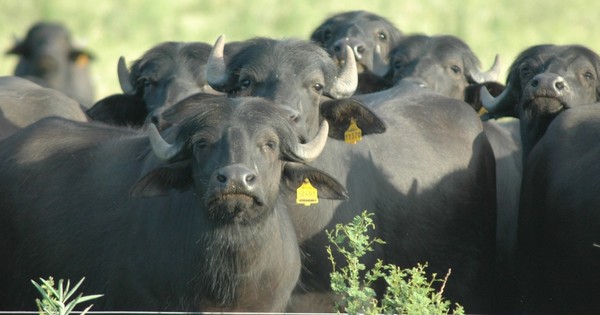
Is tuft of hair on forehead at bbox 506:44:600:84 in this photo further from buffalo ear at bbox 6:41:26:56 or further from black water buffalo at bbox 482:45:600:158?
buffalo ear at bbox 6:41:26:56

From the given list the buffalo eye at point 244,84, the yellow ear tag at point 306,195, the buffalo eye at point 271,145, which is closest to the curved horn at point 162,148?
the buffalo eye at point 271,145

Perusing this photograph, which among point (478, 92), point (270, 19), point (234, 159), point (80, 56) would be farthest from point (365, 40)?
point (270, 19)

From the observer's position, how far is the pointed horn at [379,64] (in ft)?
41.4

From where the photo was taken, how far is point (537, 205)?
993cm

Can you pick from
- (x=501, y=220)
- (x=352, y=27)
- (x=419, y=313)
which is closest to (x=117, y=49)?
(x=352, y=27)

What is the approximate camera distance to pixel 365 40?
13.1 m

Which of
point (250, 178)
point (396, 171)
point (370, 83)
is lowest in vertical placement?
point (396, 171)

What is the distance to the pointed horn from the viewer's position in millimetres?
12617

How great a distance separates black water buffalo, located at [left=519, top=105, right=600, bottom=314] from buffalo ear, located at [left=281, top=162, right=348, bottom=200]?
6.67 feet

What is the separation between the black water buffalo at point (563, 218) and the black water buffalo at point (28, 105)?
13.0 ft

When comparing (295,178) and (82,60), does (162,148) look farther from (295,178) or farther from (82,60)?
(82,60)

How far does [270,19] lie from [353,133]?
21.8 meters

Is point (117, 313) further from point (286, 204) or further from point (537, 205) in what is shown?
point (537, 205)

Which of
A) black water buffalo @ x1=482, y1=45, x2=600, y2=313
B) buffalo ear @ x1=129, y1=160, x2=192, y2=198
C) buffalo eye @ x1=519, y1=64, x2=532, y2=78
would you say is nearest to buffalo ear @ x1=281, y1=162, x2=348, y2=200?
buffalo ear @ x1=129, y1=160, x2=192, y2=198
